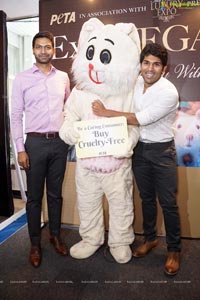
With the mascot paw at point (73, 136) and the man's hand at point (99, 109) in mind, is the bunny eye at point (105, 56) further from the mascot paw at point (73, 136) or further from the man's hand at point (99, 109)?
the mascot paw at point (73, 136)

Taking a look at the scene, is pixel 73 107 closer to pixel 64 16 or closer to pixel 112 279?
pixel 64 16

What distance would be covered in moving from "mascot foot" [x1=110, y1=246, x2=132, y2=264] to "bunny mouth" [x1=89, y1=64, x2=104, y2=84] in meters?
1.07

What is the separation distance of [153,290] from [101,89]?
46.9 inches

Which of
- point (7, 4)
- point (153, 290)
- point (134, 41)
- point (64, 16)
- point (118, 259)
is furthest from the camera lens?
point (7, 4)

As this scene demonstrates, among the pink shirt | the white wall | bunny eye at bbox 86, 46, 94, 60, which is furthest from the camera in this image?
the white wall

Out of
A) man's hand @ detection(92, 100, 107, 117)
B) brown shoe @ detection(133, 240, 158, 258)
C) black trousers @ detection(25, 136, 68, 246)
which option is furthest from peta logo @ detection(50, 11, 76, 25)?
brown shoe @ detection(133, 240, 158, 258)

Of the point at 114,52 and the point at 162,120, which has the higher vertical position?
the point at 114,52

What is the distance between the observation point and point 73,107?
5.91 feet

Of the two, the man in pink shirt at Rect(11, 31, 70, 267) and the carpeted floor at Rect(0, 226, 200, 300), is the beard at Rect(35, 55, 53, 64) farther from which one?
the carpeted floor at Rect(0, 226, 200, 300)

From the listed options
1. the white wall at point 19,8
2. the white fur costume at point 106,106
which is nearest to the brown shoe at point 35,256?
the white fur costume at point 106,106

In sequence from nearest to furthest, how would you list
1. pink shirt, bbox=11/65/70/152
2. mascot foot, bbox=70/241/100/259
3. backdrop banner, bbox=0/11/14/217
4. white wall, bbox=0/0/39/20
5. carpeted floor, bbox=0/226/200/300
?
carpeted floor, bbox=0/226/200/300, pink shirt, bbox=11/65/70/152, mascot foot, bbox=70/241/100/259, backdrop banner, bbox=0/11/14/217, white wall, bbox=0/0/39/20

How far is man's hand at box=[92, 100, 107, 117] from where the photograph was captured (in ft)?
5.50

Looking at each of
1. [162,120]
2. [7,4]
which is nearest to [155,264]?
[162,120]

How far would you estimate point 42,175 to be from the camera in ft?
6.03
